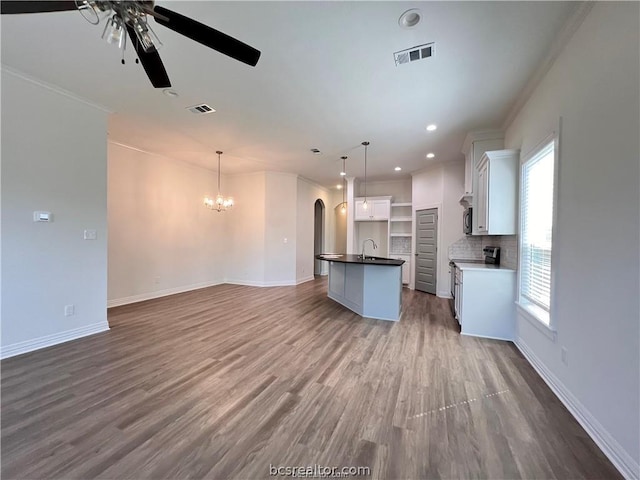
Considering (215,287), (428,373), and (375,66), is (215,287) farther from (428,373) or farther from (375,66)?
(375,66)

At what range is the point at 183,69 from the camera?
2744 millimetres

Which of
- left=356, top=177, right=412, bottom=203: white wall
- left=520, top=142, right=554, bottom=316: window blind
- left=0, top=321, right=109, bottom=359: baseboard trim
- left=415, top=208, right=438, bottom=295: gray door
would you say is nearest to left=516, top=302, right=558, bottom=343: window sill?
left=520, top=142, right=554, bottom=316: window blind

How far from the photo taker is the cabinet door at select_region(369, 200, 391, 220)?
755 centimetres

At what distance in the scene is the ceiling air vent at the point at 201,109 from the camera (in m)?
3.50

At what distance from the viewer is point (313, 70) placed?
2727mm

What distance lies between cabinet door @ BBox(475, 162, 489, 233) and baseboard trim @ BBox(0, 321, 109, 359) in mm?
5425

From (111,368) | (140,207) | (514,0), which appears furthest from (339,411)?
(140,207)

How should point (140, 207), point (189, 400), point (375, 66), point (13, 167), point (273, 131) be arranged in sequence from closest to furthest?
point (189, 400) → point (375, 66) → point (13, 167) → point (273, 131) → point (140, 207)

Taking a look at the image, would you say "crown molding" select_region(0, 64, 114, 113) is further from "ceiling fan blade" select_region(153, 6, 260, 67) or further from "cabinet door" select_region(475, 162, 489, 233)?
"cabinet door" select_region(475, 162, 489, 233)

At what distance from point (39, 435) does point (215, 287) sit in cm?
524

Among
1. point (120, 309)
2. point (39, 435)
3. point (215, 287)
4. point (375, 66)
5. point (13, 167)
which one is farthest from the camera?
point (215, 287)

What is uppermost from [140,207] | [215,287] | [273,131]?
[273,131]

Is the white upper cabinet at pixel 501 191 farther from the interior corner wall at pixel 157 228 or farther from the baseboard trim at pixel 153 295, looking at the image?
the baseboard trim at pixel 153 295

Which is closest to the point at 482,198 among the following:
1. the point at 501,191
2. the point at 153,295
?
the point at 501,191
